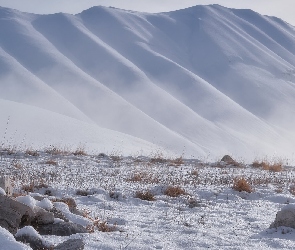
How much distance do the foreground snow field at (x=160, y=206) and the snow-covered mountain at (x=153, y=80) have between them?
10.7 meters

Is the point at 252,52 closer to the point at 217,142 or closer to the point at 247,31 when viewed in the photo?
the point at 247,31

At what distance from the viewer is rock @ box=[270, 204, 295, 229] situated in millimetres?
5723

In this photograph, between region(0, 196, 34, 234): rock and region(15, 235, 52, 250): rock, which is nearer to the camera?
region(15, 235, 52, 250): rock

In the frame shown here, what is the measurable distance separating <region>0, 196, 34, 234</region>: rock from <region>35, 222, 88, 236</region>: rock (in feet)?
0.53

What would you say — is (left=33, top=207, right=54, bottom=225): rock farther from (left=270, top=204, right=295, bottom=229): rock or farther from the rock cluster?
(left=270, top=204, right=295, bottom=229): rock

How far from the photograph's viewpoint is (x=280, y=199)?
317 inches

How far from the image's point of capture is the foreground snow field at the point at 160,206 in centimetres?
489

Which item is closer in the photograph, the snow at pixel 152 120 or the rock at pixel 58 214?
the rock at pixel 58 214

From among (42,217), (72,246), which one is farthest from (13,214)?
(72,246)

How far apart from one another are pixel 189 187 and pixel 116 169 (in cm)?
300

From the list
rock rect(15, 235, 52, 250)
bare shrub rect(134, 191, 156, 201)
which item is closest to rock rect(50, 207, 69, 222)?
rock rect(15, 235, 52, 250)

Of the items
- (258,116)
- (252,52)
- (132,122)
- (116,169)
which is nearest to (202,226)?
(116,169)

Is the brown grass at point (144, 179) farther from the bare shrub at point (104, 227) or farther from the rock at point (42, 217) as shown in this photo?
the rock at point (42, 217)

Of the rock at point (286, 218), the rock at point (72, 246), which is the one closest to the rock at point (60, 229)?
the rock at point (72, 246)
